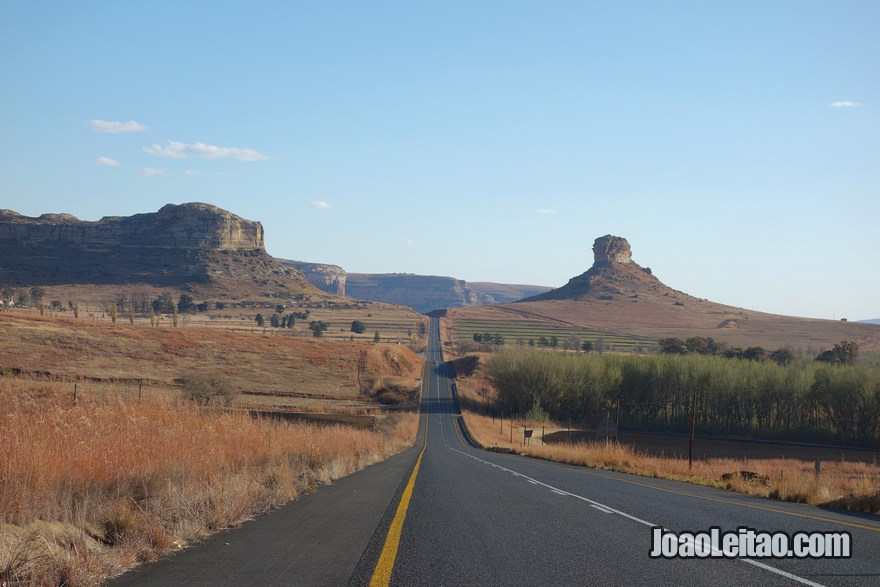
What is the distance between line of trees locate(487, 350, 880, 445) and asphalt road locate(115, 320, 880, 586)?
64.7 m

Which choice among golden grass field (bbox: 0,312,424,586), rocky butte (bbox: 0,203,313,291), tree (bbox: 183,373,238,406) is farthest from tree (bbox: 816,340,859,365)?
rocky butte (bbox: 0,203,313,291)

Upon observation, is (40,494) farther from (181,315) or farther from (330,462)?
(181,315)

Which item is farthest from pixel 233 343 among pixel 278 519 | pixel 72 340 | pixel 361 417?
pixel 278 519

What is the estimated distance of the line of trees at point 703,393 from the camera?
77.1 metres

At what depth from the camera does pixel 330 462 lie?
1845 cm

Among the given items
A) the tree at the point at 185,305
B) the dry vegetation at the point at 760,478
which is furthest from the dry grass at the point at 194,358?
the tree at the point at 185,305

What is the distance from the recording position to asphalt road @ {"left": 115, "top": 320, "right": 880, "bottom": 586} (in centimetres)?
671

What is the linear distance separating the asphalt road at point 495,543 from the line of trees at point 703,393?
64.7 m

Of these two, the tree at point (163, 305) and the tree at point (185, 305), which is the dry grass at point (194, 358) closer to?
the tree at point (163, 305)

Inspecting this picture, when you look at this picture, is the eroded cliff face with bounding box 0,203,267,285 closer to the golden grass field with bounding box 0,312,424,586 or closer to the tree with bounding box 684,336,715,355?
the tree with bounding box 684,336,715,355

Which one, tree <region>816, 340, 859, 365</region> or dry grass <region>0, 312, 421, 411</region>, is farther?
tree <region>816, 340, 859, 365</region>

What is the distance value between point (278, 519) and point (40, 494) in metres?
3.29

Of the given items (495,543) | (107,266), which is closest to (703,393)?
(495,543)

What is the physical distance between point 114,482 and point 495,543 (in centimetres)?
521
